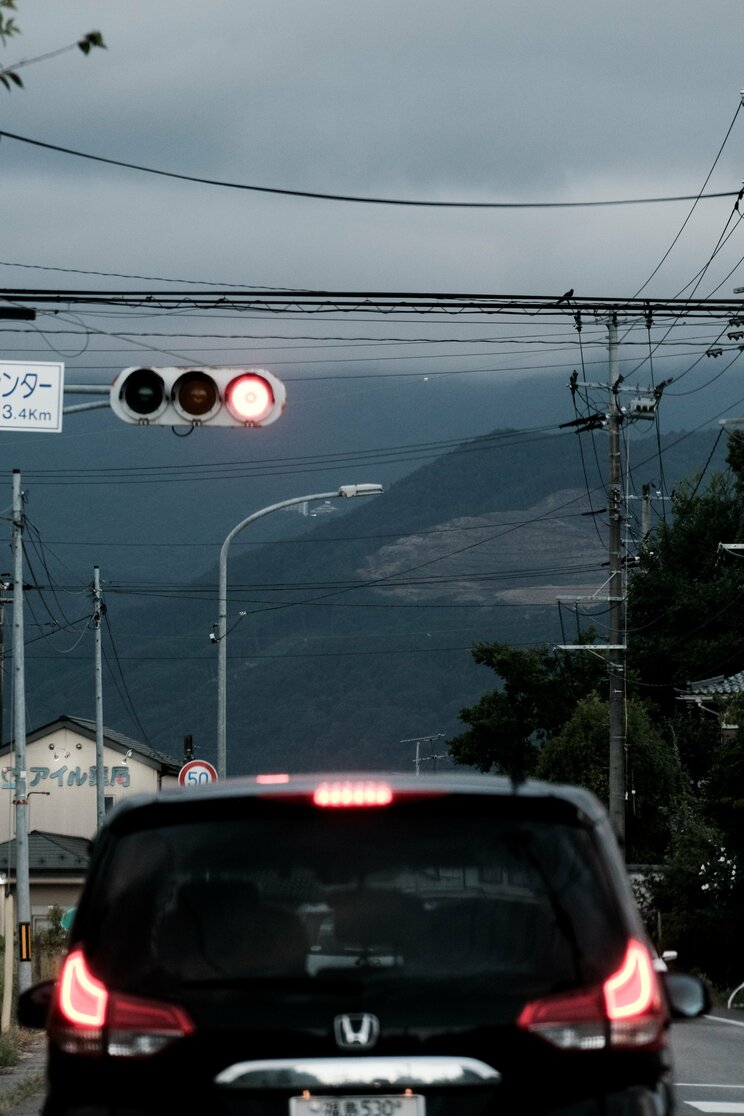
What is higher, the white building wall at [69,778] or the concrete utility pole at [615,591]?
the concrete utility pole at [615,591]

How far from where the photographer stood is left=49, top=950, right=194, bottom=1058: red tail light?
14.4 ft

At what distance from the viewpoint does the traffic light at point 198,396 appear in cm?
1470

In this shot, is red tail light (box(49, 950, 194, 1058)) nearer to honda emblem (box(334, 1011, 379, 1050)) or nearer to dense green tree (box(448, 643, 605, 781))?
honda emblem (box(334, 1011, 379, 1050))

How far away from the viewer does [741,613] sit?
288 feet

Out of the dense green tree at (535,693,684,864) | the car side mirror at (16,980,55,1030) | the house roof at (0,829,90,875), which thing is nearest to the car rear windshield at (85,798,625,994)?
the car side mirror at (16,980,55,1030)

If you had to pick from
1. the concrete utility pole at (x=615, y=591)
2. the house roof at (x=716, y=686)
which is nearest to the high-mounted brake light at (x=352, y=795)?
the concrete utility pole at (x=615, y=591)

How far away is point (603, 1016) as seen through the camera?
443cm

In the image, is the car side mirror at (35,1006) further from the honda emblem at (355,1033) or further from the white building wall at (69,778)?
the white building wall at (69,778)

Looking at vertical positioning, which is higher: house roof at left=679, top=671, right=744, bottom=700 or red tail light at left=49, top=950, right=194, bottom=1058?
house roof at left=679, top=671, right=744, bottom=700

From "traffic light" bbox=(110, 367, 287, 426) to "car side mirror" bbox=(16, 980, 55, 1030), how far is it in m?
9.26

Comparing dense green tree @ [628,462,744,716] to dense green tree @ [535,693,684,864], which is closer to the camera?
dense green tree @ [535,693,684,864]

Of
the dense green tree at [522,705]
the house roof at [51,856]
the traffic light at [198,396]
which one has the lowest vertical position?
the house roof at [51,856]

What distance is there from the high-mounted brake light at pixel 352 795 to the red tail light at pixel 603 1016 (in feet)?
2.18

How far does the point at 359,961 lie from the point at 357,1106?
0.36 m
